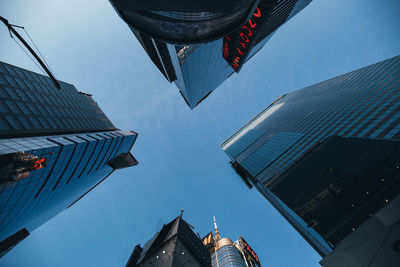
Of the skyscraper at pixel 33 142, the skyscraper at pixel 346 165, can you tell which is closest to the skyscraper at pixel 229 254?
the skyscraper at pixel 346 165

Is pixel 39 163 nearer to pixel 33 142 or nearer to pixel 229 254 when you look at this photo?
pixel 33 142

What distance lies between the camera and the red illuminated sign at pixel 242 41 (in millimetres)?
43688

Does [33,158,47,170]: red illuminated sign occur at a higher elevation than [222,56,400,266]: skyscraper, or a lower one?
higher

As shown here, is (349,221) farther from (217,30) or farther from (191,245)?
(217,30)

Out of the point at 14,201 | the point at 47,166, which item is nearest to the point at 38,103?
the point at 47,166

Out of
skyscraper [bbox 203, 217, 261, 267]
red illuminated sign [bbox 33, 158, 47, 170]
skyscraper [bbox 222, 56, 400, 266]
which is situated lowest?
skyscraper [bbox 203, 217, 261, 267]

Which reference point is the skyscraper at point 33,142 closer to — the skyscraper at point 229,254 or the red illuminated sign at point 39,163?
the red illuminated sign at point 39,163

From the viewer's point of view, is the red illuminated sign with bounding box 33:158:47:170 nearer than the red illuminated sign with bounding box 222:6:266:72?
Yes

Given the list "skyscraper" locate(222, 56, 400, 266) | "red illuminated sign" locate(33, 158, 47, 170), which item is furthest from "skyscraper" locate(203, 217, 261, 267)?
"red illuminated sign" locate(33, 158, 47, 170)

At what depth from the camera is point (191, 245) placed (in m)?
25.7

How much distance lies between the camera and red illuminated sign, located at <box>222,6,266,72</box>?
43688mm

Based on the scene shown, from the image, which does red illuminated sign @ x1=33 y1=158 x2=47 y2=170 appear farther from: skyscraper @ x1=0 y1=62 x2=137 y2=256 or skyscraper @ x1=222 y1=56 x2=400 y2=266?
skyscraper @ x1=222 y1=56 x2=400 y2=266

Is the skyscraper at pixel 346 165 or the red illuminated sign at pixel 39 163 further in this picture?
the skyscraper at pixel 346 165

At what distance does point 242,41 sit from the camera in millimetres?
53062
